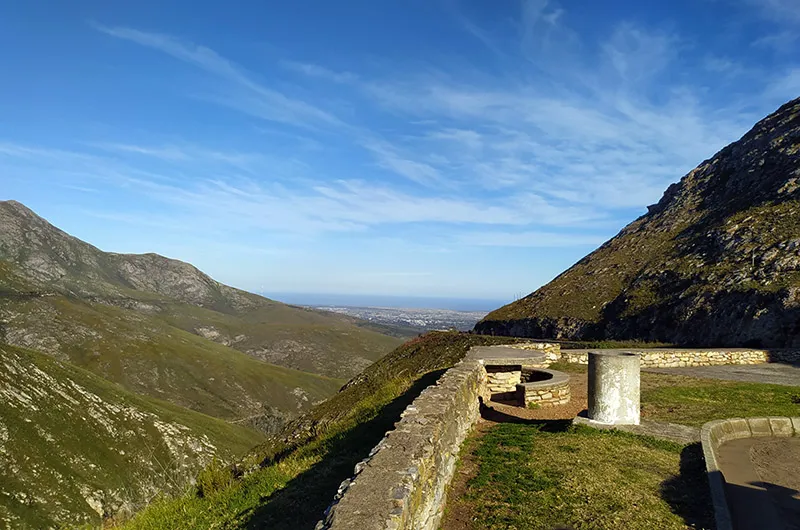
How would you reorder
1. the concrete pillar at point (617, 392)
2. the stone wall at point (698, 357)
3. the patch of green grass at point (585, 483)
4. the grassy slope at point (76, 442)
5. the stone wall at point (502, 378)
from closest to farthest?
the patch of green grass at point (585, 483) → the concrete pillar at point (617, 392) → the stone wall at point (502, 378) → the stone wall at point (698, 357) → the grassy slope at point (76, 442)

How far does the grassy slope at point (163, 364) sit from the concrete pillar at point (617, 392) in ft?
306

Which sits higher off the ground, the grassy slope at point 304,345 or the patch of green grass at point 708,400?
the patch of green grass at point 708,400

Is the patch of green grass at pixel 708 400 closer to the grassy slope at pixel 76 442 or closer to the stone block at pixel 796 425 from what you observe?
the stone block at pixel 796 425

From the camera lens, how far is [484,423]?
39.9ft

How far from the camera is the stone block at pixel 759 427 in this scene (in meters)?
10.6

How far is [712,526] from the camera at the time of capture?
6.06 meters

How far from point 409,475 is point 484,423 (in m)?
7.23

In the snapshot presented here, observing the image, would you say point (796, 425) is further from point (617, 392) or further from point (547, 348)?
point (547, 348)

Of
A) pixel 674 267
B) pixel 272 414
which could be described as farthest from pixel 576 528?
pixel 272 414

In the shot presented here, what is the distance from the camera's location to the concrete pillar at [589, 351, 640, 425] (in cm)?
1056

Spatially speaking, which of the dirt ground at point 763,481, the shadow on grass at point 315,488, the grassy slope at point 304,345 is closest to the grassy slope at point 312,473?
the shadow on grass at point 315,488

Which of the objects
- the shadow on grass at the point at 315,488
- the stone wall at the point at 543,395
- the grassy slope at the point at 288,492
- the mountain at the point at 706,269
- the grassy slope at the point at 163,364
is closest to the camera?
the shadow on grass at the point at 315,488

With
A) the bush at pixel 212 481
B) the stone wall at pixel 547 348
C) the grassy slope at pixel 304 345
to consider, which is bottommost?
the grassy slope at pixel 304 345

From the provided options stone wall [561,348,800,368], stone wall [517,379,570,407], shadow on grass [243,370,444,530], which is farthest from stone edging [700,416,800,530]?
stone wall [561,348,800,368]
